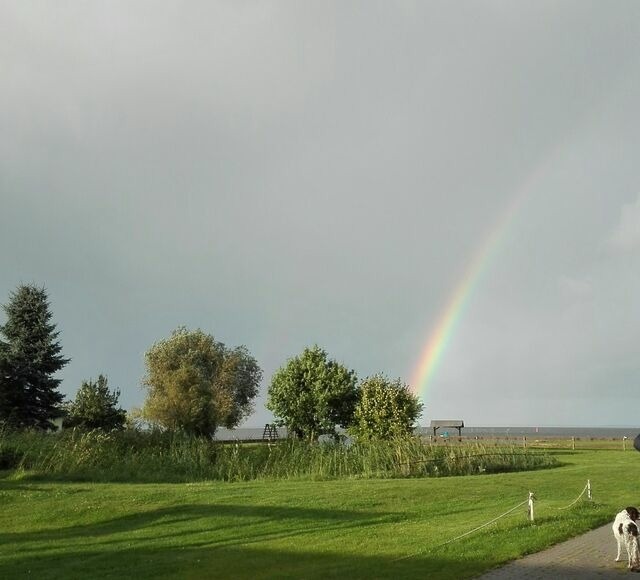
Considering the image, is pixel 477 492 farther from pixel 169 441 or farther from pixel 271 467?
pixel 169 441

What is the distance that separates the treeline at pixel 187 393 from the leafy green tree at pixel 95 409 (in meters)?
0.08

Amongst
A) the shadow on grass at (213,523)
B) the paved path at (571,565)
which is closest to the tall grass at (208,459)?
the shadow on grass at (213,523)

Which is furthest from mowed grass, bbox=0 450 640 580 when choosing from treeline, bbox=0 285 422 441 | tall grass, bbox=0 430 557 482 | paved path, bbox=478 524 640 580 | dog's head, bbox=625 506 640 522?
treeline, bbox=0 285 422 441

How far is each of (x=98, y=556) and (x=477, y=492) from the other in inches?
524

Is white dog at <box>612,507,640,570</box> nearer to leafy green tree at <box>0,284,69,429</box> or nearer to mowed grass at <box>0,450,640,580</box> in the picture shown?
mowed grass at <box>0,450,640,580</box>

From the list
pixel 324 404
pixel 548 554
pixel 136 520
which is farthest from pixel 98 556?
pixel 324 404

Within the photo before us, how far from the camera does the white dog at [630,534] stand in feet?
38.8

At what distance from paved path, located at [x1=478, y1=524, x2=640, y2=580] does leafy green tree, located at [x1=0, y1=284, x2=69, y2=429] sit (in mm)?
37123

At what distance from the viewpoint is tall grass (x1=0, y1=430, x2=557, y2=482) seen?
28297 mm

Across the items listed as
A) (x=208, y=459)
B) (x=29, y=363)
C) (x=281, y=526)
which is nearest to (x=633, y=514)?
(x=281, y=526)

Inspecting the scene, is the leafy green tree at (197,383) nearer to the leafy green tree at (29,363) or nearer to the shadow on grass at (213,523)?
the leafy green tree at (29,363)

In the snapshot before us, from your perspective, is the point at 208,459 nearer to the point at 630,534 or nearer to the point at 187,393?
Answer: the point at 630,534

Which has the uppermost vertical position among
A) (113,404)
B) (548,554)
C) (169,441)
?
(113,404)

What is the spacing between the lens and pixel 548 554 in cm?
1354
